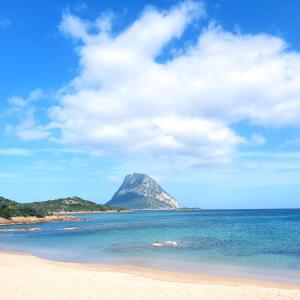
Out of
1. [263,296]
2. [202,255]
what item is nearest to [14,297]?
[263,296]

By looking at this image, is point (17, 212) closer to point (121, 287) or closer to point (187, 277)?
point (187, 277)

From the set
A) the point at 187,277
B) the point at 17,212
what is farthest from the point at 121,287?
the point at 17,212

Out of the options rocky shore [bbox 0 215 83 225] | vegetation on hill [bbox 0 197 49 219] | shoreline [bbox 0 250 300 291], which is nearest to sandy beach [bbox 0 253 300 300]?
shoreline [bbox 0 250 300 291]

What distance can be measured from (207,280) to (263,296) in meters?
6.93

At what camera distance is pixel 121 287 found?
21609 millimetres

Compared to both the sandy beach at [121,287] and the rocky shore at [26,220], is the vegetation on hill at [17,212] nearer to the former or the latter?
the rocky shore at [26,220]

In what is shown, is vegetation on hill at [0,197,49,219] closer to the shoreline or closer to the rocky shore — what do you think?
the rocky shore

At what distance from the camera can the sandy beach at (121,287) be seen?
63.5 feet

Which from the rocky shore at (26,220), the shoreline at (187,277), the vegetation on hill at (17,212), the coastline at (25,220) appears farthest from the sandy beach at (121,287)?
the vegetation on hill at (17,212)

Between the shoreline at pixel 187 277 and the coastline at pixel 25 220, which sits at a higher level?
the coastline at pixel 25 220

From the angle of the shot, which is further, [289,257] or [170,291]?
[289,257]

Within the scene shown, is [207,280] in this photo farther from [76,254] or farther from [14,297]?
[76,254]

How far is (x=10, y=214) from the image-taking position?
120500mm

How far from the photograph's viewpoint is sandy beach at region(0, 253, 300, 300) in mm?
19344
